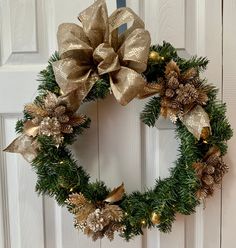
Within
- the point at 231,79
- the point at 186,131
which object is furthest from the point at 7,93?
the point at 231,79

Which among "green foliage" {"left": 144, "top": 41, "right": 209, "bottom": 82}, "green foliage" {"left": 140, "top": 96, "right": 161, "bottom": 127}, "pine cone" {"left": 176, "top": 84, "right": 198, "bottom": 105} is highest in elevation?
"green foliage" {"left": 144, "top": 41, "right": 209, "bottom": 82}

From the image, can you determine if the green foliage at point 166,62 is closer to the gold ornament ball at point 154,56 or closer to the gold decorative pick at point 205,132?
the gold ornament ball at point 154,56

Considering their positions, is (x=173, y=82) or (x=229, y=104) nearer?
(x=173, y=82)

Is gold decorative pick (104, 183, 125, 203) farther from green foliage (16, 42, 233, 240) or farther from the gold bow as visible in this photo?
the gold bow

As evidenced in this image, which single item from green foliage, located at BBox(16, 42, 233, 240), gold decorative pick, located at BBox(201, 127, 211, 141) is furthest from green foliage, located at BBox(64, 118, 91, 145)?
Answer: gold decorative pick, located at BBox(201, 127, 211, 141)

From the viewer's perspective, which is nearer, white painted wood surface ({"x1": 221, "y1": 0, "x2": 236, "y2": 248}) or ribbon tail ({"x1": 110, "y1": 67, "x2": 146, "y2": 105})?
ribbon tail ({"x1": 110, "y1": 67, "x2": 146, "y2": 105})

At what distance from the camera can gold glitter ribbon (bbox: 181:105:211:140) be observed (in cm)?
69

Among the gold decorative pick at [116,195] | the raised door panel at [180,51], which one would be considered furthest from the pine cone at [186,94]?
the gold decorative pick at [116,195]

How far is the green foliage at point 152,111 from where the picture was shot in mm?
753

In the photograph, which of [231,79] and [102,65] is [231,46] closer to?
[231,79]

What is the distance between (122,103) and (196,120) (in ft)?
0.54

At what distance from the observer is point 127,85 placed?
66cm

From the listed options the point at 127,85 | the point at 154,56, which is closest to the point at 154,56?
the point at 154,56

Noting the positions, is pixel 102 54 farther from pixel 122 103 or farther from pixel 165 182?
pixel 165 182
